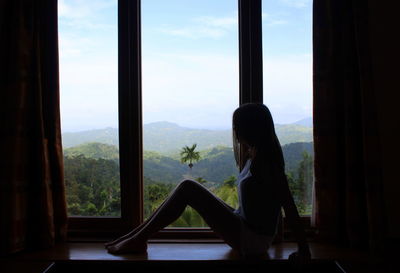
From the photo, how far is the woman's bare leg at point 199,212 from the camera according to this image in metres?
1.95

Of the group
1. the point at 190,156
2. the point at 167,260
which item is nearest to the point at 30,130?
the point at 190,156

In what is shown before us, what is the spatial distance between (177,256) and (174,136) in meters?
0.82

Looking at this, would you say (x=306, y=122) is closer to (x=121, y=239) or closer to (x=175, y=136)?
(x=175, y=136)

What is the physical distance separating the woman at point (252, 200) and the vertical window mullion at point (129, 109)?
0.44m

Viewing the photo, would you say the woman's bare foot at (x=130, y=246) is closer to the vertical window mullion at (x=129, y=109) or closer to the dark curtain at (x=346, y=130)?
the vertical window mullion at (x=129, y=109)

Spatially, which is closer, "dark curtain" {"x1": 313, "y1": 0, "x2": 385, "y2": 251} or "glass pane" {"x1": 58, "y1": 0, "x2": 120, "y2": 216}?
"dark curtain" {"x1": 313, "y1": 0, "x2": 385, "y2": 251}

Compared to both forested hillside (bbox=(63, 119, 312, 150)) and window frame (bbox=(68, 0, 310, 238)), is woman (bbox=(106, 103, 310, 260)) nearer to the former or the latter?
window frame (bbox=(68, 0, 310, 238))

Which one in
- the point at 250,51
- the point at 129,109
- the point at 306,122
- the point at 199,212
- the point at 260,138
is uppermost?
A: the point at 250,51

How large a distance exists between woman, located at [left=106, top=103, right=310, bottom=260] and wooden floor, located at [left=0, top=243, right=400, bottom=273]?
134 millimetres

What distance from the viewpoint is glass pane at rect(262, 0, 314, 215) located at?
2.40 meters

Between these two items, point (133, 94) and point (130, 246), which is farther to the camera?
point (133, 94)

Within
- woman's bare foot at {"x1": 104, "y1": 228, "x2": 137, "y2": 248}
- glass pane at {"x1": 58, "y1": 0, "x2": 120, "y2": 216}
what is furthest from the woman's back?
glass pane at {"x1": 58, "y1": 0, "x2": 120, "y2": 216}

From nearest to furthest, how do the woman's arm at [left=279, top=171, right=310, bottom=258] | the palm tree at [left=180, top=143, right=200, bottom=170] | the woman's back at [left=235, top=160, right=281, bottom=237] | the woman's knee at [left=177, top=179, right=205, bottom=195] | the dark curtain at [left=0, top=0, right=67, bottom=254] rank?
the woman's arm at [left=279, top=171, right=310, bottom=258] → the woman's back at [left=235, top=160, right=281, bottom=237] → the woman's knee at [left=177, top=179, right=205, bottom=195] → the dark curtain at [left=0, top=0, right=67, bottom=254] → the palm tree at [left=180, top=143, right=200, bottom=170]

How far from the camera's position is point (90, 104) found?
247 cm
